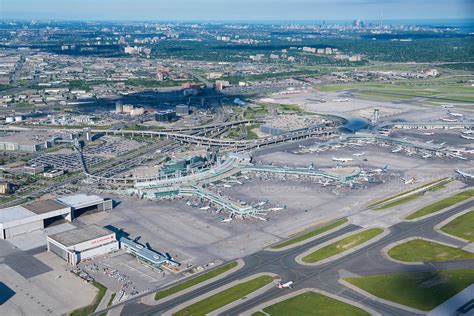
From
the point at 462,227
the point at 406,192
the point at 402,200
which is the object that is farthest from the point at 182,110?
the point at 462,227

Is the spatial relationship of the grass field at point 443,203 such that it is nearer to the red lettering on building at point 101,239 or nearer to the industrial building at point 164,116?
the red lettering on building at point 101,239

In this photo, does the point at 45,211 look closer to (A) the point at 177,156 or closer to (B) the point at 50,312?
(B) the point at 50,312

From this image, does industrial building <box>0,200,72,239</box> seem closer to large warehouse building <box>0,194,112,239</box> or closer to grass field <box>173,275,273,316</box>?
large warehouse building <box>0,194,112,239</box>

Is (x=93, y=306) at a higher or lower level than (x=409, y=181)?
lower

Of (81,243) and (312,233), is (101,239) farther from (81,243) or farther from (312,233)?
(312,233)

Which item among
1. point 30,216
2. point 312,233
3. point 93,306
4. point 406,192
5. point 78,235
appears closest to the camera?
point 93,306

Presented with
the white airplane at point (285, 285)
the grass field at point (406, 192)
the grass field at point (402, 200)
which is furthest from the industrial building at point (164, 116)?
the white airplane at point (285, 285)
